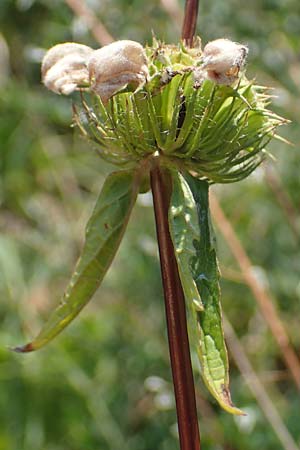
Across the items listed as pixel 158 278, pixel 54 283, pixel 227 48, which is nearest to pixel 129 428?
pixel 158 278

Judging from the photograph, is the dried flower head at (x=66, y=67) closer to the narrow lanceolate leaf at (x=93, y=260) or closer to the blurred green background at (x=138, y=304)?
the narrow lanceolate leaf at (x=93, y=260)

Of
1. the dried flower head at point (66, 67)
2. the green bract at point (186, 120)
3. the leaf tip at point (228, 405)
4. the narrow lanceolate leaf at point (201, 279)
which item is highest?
the dried flower head at point (66, 67)

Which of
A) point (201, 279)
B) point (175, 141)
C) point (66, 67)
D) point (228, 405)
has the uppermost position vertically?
point (66, 67)

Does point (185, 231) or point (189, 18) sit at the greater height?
point (189, 18)

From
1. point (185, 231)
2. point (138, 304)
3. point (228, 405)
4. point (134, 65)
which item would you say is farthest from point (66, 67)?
point (138, 304)

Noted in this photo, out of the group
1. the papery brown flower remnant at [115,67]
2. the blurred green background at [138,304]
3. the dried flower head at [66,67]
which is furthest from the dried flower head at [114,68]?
the blurred green background at [138,304]

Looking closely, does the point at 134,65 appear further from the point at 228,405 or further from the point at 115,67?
the point at 228,405

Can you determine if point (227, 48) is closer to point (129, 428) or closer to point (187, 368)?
point (187, 368)
